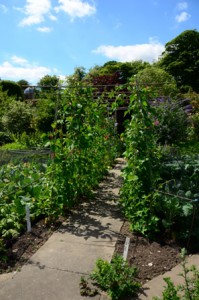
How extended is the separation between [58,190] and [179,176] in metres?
1.60

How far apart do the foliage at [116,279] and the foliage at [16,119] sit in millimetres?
9751

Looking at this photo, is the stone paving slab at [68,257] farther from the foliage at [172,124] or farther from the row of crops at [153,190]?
the foliage at [172,124]

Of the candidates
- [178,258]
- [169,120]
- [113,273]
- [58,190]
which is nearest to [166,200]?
[178,258]

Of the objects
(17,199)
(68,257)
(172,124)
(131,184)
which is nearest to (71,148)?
(131,184)

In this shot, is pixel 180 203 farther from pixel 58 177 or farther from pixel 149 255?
pixel 58 177

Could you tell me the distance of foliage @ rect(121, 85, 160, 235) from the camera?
3.44 meters

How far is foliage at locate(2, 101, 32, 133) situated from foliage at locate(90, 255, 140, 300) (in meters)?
9.75

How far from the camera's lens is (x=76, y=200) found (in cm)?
453

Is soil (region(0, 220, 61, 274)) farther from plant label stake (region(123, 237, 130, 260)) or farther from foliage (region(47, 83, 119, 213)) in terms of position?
plant label stake (region(123, 237, 130, 260))

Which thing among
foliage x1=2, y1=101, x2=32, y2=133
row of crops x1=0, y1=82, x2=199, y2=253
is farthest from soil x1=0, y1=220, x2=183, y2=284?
foliage x1=2, y1=101, x2=32, y2=133

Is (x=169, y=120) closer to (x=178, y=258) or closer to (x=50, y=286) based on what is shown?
(x=178, y=258)

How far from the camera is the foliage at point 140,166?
3.44 meters

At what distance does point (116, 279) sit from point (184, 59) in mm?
24584

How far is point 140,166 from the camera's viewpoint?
3535mm
